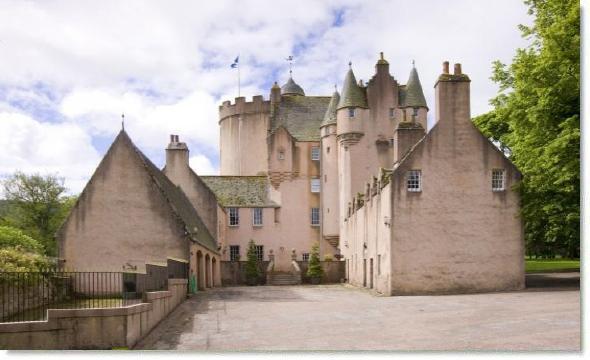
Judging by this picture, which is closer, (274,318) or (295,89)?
(274,318)

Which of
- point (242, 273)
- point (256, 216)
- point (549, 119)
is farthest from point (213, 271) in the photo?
point (549, 119)

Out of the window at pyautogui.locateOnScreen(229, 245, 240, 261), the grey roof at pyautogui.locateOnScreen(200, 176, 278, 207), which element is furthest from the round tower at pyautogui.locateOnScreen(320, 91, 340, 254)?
the window at pyautogui.locateOnScreen(229, 245, 240, 261)

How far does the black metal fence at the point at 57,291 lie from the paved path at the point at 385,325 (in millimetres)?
1132

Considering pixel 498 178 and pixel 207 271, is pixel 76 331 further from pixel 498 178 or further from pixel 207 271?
pixel 207 271

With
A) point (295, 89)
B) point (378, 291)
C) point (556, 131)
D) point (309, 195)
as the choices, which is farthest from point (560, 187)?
point (295, 89)

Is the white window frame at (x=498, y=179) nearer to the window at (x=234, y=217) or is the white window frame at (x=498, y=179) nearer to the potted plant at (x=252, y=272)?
the potted plant at (x=252, y=272)

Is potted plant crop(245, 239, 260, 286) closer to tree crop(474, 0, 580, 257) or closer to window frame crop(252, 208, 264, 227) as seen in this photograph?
window frame crop(252, 208, 264, 227)

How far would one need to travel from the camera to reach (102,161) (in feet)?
90.4

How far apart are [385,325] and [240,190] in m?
36.3

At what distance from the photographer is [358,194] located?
131 ft

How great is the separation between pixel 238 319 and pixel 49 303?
6.65 metres

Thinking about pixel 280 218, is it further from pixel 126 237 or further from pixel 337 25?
pixel 337 25

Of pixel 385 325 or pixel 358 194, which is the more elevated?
pixel 358 194

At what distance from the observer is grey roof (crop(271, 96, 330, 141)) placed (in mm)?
52219
